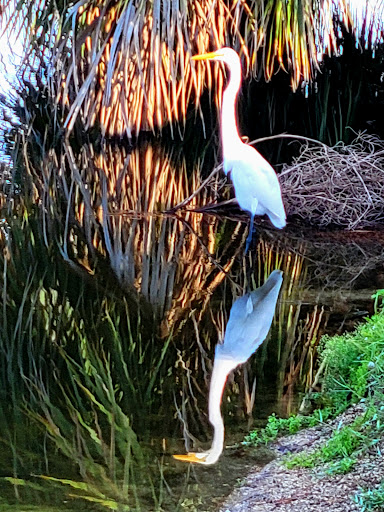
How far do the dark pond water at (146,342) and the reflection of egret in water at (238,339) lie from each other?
0.10ft

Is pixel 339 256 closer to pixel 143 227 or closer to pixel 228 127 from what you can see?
pixel 228 127

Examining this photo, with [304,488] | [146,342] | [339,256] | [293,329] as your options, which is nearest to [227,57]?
[339,256]

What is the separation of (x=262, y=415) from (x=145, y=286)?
1.34 metres

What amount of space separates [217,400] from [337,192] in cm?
263

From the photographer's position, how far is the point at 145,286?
359 cm

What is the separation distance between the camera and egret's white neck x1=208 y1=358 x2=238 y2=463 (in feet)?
7.20

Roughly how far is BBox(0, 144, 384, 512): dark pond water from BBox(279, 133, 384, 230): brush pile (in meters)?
0.16

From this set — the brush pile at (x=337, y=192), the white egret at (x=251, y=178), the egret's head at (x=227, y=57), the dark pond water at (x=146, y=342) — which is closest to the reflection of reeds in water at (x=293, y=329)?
the dark pond water at (x=146, y=342)

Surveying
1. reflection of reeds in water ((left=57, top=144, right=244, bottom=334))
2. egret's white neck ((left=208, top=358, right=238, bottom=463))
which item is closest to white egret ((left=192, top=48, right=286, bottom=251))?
reflection of reeds in water ((left=57, top=144, right=244, bottom=334))

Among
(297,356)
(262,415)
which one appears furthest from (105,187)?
(262,415)

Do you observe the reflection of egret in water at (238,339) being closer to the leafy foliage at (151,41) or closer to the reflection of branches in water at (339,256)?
the reflection of branches in water at (339,256)

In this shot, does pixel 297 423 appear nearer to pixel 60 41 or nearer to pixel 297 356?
pixel 297 356

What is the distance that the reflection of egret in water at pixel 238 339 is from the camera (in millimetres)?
2223

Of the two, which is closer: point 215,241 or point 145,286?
point 145,286
